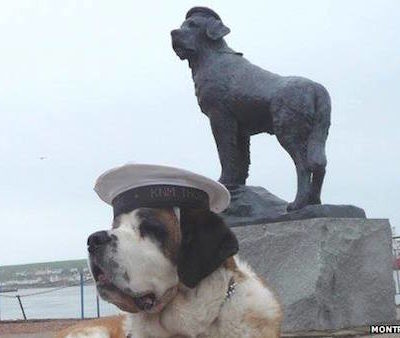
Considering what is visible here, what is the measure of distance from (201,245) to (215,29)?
4.90 metres

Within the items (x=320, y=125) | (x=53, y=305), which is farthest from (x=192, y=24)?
(x=53, y=305)

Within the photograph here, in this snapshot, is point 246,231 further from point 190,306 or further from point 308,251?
point 190,306

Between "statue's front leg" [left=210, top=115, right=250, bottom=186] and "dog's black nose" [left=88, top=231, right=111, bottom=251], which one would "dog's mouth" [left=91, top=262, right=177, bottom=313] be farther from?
"statue's front leg" [left=210, top=115, right=250, bottom=186]

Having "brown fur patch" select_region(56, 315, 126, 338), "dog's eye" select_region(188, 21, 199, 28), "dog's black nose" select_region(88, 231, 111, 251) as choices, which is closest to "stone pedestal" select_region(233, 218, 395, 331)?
"dog's eye" select_region(188, 21, 199, 28)

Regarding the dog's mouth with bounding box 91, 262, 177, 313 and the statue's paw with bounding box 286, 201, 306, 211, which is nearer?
the dog's mouth with bounding box 91, 262, 177, 313

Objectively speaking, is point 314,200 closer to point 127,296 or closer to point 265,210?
point 265,210

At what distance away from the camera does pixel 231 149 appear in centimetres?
729

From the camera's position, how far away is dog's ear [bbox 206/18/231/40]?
725 centimetres

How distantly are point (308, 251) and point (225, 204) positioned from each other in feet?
10.9

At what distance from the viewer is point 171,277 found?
2.69 m

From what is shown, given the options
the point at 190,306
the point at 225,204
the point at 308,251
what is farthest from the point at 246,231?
the point at 190,306

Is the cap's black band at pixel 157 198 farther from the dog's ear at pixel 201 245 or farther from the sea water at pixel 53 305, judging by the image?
the sea water at pixel 53 305

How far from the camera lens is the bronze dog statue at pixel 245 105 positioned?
261 inches

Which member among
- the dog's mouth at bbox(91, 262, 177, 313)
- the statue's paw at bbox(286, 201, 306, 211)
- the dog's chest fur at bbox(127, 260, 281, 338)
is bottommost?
the dog's chest fur at bbox(127, 260, 281, 338)
